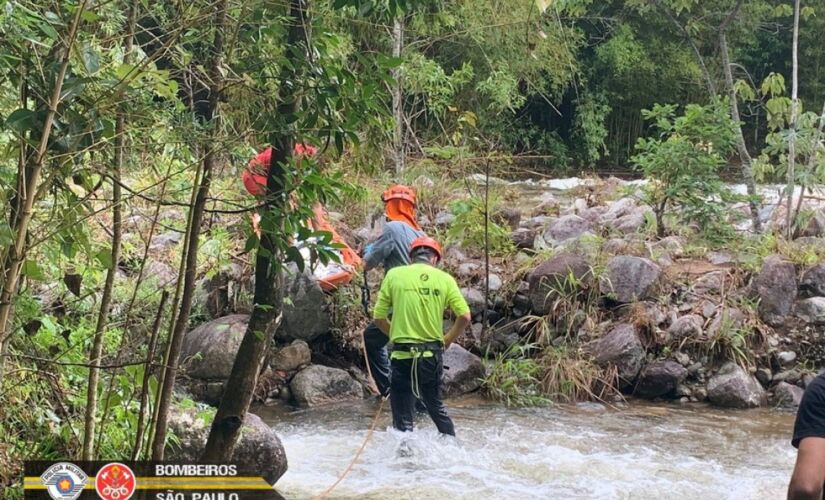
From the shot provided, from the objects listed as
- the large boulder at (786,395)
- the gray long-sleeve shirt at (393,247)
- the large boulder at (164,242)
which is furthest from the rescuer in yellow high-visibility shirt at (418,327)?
the large boulder at (786,395)

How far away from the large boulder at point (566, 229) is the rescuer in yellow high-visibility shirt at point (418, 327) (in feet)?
13.2

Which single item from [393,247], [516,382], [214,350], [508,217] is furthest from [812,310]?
[214,350]

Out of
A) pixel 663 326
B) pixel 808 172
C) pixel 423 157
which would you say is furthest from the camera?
pixel 423 157

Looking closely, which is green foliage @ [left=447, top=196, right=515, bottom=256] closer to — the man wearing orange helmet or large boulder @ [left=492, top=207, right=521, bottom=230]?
large boulder @ [left=492, top=207, right=521, bottom=230]

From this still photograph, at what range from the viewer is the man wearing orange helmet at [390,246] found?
610 cm

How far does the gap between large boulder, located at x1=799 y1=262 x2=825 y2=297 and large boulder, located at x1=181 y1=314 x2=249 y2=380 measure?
5.23m

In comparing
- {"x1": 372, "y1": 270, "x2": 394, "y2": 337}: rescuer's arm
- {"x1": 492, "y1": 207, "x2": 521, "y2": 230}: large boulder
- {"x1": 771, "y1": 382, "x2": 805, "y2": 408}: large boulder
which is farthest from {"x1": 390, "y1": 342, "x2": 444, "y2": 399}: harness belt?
{"x1": 492, "y1": 207, "x2": 521, "y2": 230}: large boulder

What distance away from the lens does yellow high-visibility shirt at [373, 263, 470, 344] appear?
17.0 ft

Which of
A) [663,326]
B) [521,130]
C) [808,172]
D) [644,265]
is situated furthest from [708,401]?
[521,130]

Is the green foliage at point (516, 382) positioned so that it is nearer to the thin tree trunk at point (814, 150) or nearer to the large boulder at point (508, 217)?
the large boulder at point (508, 217)

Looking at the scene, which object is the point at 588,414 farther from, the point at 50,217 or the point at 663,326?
the point at 50,217

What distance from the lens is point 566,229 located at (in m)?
9.26

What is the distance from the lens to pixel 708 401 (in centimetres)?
708

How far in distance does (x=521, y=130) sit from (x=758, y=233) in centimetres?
1010
